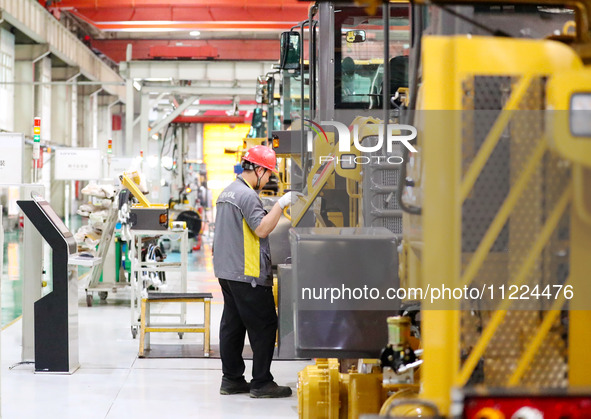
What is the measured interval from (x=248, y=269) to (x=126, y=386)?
1403mm

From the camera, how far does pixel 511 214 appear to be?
7.23ft

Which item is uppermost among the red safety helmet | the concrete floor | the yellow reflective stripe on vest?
the red safety helmet

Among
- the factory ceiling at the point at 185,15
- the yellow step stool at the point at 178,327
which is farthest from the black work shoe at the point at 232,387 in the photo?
the factory ceiling at the point at 185,15

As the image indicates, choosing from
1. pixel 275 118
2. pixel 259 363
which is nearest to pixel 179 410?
pixel 259 363

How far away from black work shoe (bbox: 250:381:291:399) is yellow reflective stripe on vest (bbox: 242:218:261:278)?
0.83 metres

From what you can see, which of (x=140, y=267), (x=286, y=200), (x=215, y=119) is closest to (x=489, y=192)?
(x=286, y=200)

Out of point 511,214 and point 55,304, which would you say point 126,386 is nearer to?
point 55,304

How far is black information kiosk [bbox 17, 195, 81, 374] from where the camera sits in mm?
6238

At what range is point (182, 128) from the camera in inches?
1112

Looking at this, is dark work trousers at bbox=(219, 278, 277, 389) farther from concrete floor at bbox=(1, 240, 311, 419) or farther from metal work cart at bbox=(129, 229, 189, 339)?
metal work cart at bbox=(129, 229, 189, 339)

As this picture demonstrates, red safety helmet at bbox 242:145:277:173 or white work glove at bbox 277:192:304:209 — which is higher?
red safety helmet at bbox 242:145:277:173

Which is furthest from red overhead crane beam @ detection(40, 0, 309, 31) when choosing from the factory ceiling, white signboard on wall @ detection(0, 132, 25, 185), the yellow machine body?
the yellow machine body

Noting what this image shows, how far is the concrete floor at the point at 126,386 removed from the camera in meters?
5.36

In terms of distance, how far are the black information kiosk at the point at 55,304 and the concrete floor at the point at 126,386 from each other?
0.15 m
